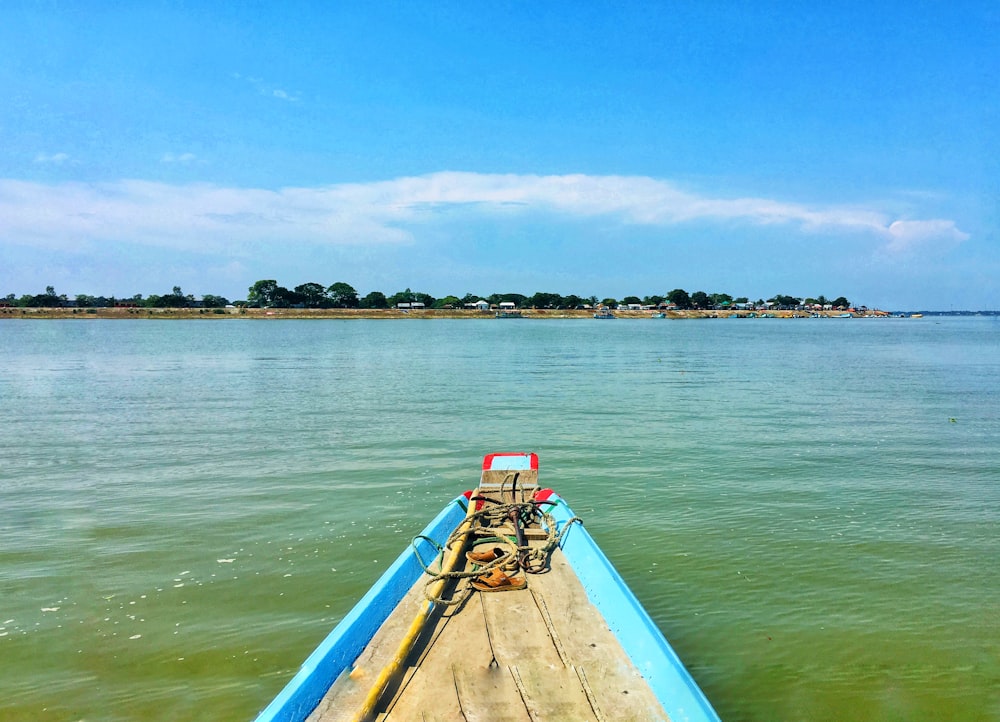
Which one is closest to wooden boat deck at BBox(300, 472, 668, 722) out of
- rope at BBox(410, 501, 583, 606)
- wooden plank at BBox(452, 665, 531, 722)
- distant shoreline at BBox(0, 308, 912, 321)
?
wooden plank at BBox(452, 665, 531, 722)

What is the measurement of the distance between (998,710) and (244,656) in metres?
6.97

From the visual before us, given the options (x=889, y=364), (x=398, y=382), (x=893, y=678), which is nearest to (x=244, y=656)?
(x=893, y=678)

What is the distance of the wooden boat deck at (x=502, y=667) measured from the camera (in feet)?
13.6

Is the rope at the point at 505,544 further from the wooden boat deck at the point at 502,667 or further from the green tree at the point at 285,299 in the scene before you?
the green tree at the point at 285,299

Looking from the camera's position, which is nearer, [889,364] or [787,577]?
[787,577]

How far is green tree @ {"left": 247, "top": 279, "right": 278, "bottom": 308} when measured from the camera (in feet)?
526

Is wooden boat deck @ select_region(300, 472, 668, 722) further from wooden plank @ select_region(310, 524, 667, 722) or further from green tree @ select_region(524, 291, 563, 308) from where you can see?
green tree @ select_region(524, 291, 563, 308)

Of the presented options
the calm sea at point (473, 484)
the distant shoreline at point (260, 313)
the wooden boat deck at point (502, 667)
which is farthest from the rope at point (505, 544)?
the distant shoreline at point (260, 313)

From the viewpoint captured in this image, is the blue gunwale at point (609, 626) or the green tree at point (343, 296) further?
the green tree at point (343, 296)

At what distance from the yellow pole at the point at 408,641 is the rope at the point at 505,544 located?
1.9 inches

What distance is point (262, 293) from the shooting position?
161 meters

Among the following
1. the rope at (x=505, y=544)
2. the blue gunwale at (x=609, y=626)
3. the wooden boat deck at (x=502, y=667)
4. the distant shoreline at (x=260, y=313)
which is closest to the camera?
the blue gunwale at (x=609, y=626)

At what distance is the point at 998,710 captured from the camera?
18.7ft

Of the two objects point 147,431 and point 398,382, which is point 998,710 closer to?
point 147,431
